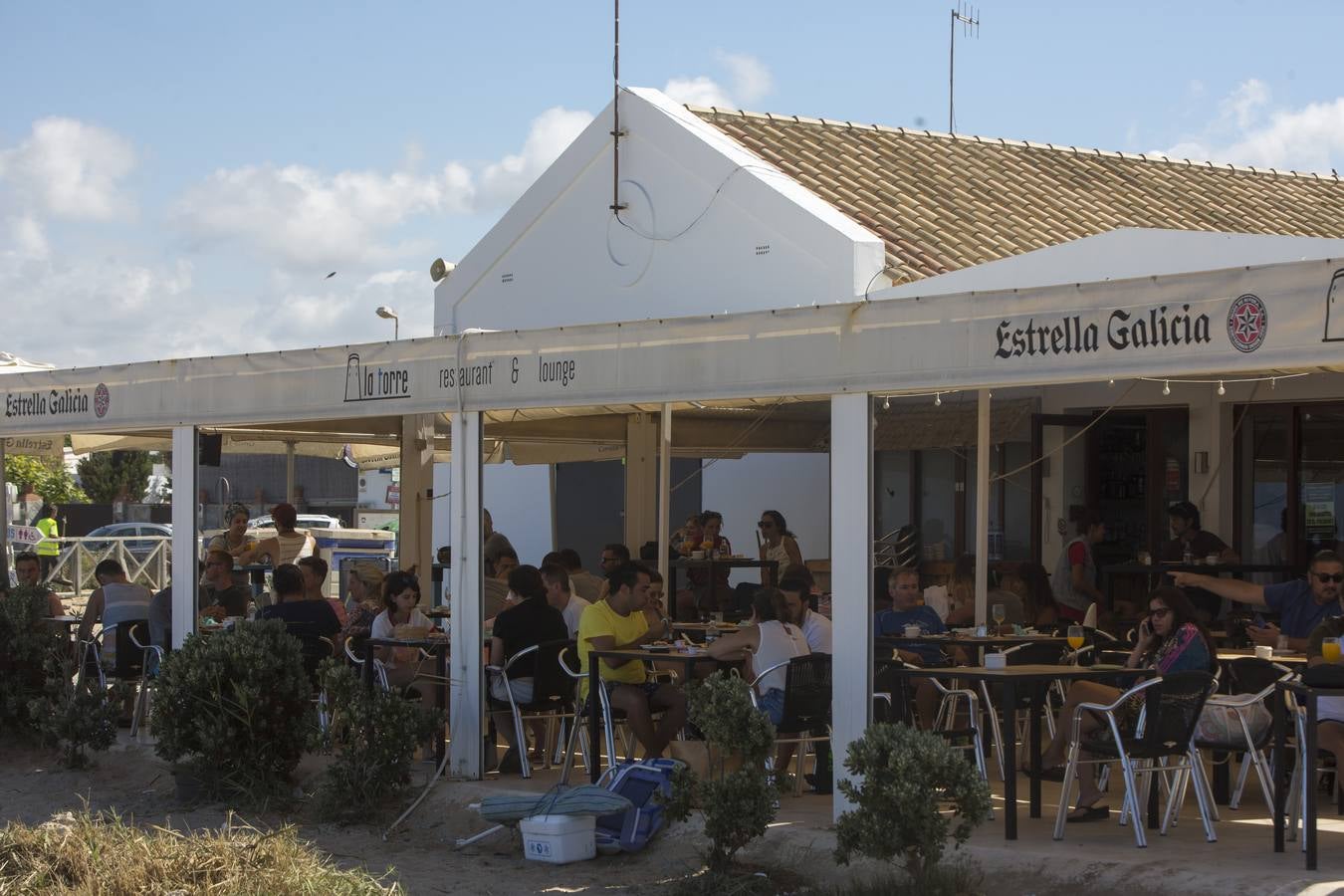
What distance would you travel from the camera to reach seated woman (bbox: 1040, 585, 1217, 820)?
757 centimetres

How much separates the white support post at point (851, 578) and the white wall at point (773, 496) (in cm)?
1077

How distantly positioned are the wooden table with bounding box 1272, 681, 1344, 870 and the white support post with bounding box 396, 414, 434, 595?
30.1ft

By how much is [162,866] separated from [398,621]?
12.6 feet

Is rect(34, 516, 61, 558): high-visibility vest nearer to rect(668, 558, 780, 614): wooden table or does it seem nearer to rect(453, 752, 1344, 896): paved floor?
rect(668, 558, 780, 614): wooden table

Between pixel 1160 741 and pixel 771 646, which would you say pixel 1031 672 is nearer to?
pixel 1160 741

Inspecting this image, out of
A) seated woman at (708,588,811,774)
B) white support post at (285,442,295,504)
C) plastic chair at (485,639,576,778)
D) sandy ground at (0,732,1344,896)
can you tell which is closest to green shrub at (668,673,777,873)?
sandy ground at (0,732,1344,896)

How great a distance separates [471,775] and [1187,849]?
400 cm

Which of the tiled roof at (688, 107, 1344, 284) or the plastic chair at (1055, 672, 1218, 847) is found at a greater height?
the tiled roof at (688, 107, 1344, 284)

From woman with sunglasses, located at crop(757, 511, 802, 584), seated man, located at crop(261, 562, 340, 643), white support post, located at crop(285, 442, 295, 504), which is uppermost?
white support post, located at crop(285, 442, 295, 504)

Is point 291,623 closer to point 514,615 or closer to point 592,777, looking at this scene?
point 514,615

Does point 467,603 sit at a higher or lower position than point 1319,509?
lower

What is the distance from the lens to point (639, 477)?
585 inches

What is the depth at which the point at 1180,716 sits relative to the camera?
7.17 metres

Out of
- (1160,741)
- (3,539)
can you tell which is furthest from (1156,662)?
(3,539)
